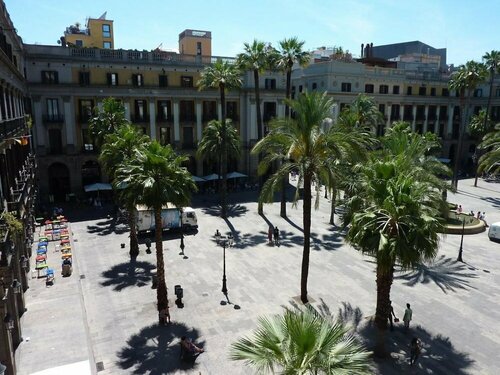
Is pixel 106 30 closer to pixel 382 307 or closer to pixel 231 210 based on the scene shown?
pixel 231 210

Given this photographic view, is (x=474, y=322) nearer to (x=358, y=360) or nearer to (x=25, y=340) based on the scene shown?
(x=358, y=360)

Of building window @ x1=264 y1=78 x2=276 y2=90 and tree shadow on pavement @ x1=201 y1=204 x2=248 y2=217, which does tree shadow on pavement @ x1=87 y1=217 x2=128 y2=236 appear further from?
building window @ x1=264 y1=78 x2=276 y2=90

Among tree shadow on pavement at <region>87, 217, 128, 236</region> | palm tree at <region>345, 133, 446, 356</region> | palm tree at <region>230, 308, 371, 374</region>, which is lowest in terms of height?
tree shadow on pavement at <region>87, 217, 128, 236</region>

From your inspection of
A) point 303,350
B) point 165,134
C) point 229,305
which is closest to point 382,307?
point 229,305

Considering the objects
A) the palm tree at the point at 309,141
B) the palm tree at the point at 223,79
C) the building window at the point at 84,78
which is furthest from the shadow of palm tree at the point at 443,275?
the building window at the point at 84,78

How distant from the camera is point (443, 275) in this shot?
26.8m

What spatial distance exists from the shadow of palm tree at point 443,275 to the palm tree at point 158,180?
1502cm

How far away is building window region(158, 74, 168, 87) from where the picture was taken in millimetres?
49406

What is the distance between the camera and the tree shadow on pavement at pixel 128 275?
82.3 feet

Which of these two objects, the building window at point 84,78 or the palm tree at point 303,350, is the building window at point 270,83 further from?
the palm tree at point 303,350

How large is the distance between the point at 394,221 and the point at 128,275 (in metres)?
17.9

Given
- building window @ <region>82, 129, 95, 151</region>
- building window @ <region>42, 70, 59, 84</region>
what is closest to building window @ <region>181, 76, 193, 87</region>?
building window @ <region>82, 129, 95, 151</region>

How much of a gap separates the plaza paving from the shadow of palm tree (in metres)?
0.07

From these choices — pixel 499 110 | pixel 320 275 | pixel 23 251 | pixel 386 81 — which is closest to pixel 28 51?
pixel 23 251
